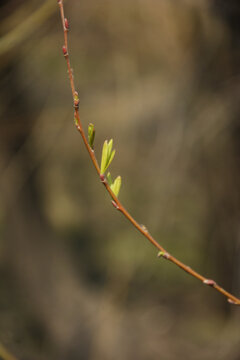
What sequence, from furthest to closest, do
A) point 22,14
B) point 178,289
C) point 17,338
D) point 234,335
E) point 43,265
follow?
point 178,289 < point 43,265 < point 234,335 < point 17,338 < point 22,14

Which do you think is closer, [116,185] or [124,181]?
[116,185]

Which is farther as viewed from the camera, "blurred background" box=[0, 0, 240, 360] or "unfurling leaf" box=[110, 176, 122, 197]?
"blurred background" box=[0, 0, 240, 360]

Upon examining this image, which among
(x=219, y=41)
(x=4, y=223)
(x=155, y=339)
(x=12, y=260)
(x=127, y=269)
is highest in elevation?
(x=219, y=41)

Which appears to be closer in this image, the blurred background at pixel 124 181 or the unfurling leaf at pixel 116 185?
the unfurling leaf at pixel 116 185

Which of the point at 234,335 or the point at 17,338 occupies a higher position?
the point at 17,338

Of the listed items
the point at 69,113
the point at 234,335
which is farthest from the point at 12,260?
the point at 234,335

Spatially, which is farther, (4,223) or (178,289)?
(178,289)

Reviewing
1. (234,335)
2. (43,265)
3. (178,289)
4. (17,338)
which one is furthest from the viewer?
(178,289)

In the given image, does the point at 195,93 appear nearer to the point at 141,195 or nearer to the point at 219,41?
the point at 219,41
